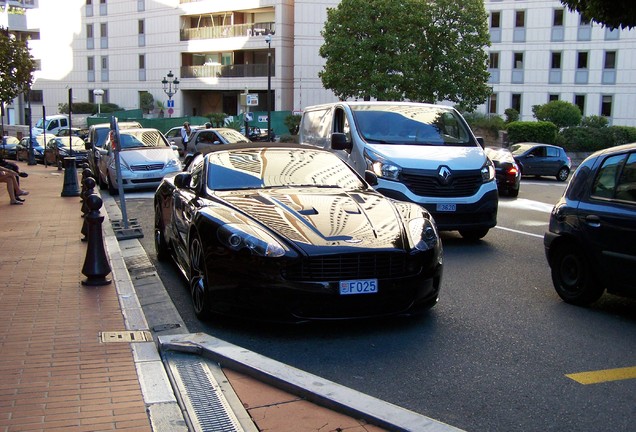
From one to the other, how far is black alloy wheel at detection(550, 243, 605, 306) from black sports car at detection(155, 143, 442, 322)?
156 cm

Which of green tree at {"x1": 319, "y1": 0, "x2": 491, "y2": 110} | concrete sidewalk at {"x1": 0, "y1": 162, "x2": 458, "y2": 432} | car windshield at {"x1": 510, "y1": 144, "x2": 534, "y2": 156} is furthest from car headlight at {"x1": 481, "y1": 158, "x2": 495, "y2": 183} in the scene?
green tree at {"x1": 319, "y1": 0, "x2": 491, "y2": 110}

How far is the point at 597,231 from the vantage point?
22.1ft

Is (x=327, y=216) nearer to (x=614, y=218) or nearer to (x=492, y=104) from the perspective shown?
(x=614, y=218)

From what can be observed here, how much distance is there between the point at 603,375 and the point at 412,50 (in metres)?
35.0

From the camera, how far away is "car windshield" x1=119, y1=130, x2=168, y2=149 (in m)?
19.9

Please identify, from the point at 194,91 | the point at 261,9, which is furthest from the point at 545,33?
the point at 194,91

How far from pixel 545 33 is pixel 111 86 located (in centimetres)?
3926

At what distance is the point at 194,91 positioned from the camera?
6362 cm

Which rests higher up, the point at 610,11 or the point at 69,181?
the point at 610,11

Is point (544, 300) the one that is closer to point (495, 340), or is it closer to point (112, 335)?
point (495, 340)

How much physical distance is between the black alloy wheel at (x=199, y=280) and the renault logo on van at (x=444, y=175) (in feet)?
14.7

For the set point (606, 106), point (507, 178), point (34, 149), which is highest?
point (606, 106)

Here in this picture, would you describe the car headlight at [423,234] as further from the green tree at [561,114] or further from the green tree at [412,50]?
the green tree at [561,114]

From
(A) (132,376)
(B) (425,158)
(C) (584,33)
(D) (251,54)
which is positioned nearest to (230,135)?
(B) (425,158)
